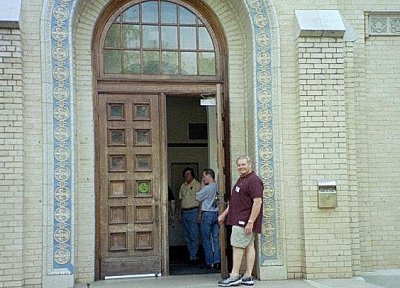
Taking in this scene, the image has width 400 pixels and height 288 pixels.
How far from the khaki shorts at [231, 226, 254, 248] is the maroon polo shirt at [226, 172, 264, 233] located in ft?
0.24

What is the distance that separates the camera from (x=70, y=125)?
8.66 metres

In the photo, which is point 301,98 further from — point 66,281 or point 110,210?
point 66,281

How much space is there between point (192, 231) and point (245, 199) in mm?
3542

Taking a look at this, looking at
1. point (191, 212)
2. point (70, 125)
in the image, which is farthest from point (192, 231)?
point (70, 125)

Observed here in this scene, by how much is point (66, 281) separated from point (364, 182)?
4.75 meters

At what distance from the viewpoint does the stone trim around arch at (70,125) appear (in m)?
8.50

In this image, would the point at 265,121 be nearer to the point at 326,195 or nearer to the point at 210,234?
the point at 326,195

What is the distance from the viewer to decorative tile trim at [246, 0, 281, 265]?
902cm

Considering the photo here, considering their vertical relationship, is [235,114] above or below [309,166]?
above

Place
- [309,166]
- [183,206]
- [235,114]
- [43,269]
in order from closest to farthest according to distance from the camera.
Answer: [43,269], [309,166], [235,114], [183,206]

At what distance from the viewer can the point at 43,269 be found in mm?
8367

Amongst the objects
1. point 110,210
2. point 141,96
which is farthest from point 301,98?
point 110,210

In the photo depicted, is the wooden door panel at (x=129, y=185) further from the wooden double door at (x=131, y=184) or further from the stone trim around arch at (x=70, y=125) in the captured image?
the stone trim around arch at (x=70, y=125)

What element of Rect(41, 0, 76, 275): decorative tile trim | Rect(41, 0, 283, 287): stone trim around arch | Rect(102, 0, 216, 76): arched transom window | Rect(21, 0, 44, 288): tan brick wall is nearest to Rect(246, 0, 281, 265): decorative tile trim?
Rect(41, 0, 283, 287): stone trim around arch
